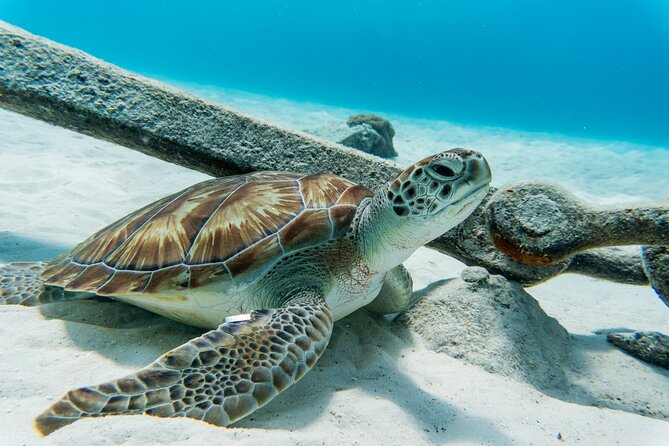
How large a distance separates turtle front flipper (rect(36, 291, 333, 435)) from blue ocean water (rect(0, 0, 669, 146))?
208 ft

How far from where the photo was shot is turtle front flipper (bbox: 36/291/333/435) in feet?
3.91

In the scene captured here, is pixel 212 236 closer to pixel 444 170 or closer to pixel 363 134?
pixel 444 170

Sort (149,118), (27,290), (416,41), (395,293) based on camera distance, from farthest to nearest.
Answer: (416,41) → (149,118) → (395,293) → (27,290)

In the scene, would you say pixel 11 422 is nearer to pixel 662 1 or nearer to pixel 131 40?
pixel 662 1

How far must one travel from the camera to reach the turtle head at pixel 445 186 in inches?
66.4

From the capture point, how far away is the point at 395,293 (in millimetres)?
2377

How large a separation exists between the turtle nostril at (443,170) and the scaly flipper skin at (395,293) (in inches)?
31.1

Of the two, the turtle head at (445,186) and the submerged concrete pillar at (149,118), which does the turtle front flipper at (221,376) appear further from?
the submerged concrete pillar at (149,118)

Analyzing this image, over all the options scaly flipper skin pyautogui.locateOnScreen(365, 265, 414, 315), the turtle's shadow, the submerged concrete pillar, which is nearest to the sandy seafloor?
the turtle's shadow

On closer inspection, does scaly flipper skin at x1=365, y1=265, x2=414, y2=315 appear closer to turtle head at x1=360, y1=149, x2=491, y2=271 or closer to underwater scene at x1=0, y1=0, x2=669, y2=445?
underwater scene at x1=0, y1=0, x2=669, y2=445

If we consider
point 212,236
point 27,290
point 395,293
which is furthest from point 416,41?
point 27,290

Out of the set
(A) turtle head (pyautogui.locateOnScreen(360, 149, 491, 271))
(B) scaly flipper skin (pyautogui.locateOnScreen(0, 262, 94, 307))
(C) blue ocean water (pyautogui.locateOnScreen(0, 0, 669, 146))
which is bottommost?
(B) scaly flipper skin (pyautogui.locateOnScreen(0, 262, 94, 307))

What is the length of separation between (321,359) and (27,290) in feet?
6.16

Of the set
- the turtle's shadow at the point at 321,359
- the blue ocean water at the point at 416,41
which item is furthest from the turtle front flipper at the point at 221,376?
the blue ocean water at the point at 416,41
